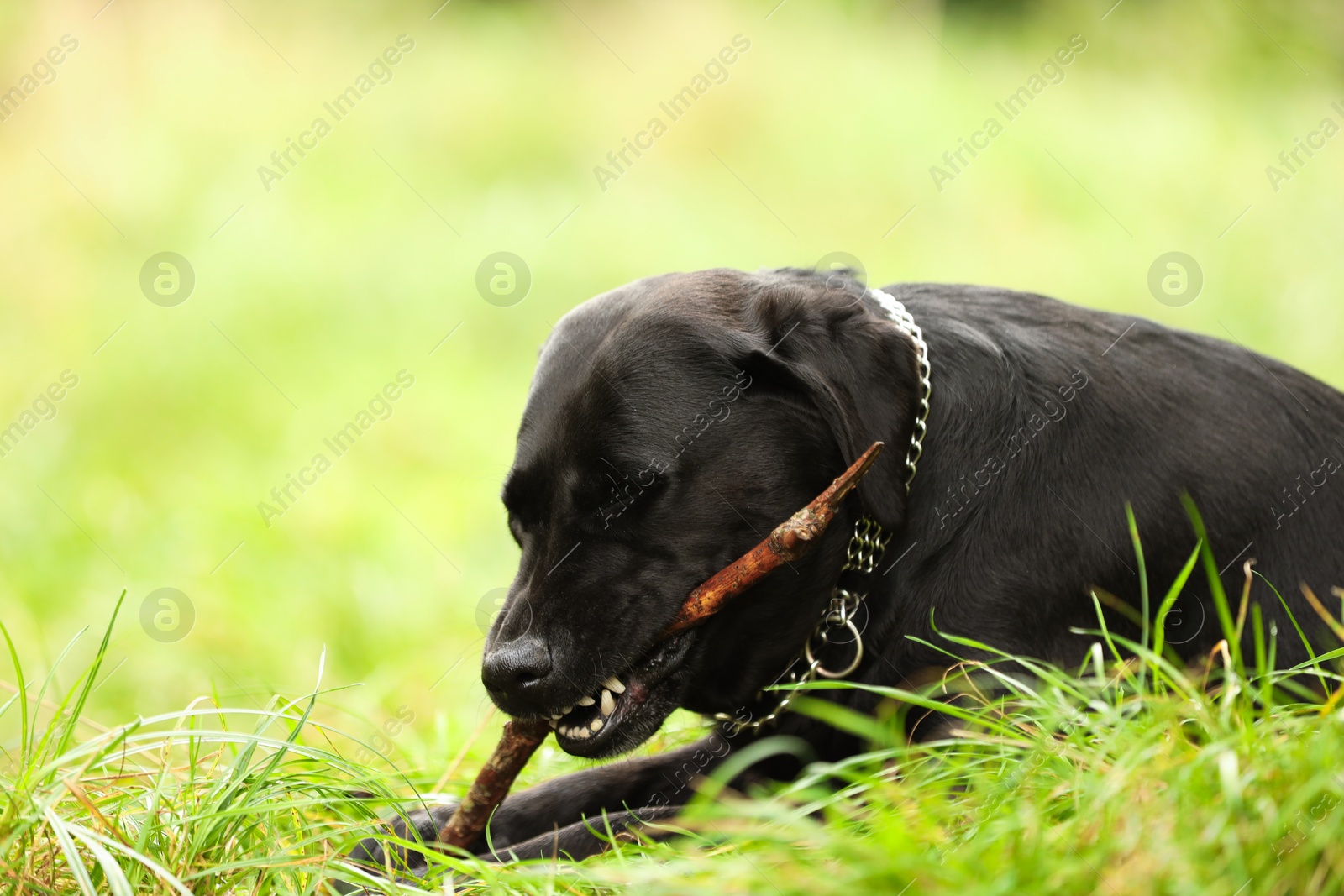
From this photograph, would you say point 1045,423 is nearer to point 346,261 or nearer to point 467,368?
point 467,368

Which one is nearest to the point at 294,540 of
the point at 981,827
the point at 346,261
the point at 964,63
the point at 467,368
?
the point at 467,368

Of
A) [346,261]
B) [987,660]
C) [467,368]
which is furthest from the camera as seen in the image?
[346,261]

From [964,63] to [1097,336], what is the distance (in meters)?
10.2

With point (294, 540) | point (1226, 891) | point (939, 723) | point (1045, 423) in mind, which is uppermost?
point (1045, 423)

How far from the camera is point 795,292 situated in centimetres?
280

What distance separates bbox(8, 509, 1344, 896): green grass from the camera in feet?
5.38

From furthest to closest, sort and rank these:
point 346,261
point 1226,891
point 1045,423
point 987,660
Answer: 1. point 346,261
2. point 1045,423
3. point 987,660
4. point 1226,891
